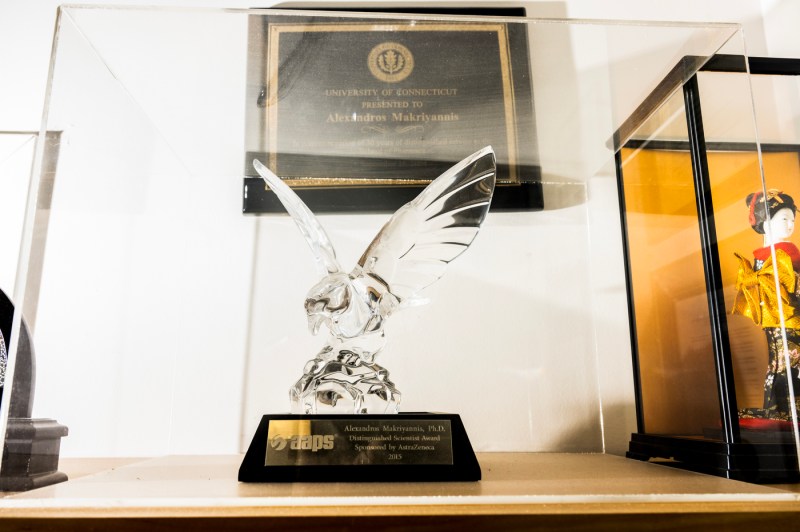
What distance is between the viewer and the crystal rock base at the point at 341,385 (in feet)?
2.14

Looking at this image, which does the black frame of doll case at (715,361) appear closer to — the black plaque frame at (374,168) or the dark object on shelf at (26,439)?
the black plaque frame at (374,168)

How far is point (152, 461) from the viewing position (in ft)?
2.56

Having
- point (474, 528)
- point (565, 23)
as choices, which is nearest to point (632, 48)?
point (565, 23)

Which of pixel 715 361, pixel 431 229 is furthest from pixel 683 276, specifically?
pixel 431 229

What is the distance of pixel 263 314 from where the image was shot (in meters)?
0.91

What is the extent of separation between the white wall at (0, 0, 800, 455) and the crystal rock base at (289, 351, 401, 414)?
0.23 meters

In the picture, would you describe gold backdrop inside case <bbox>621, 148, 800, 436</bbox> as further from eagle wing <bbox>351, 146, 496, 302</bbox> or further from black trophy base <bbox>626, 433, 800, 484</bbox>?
eagle wing <bbox>351, 146, 496, 302</bbox>

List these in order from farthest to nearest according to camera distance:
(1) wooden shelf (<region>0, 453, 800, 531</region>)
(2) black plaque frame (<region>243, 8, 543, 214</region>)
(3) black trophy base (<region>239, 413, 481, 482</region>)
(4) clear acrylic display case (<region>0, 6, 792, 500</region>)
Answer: (2) black plaque frame (<region>243, 8, 543, 214</region>) → (4) clear acrylic display case (<region>0, 6, 792, 500</region>) → (3) black trophy base (<region>239, 413, 481, 482</region>) → (1) wooden shelf (<region>0, 453, 800, 531</region>)

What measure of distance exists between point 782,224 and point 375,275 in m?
0.53

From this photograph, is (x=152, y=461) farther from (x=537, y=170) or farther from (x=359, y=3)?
(x=359, y=3)

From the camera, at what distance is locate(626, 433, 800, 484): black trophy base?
0.57m

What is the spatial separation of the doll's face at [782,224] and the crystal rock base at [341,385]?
53 cm

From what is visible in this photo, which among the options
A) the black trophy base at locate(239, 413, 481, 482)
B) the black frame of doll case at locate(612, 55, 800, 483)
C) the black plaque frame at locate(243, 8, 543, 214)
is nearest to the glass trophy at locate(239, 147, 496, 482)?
the black trophy base at locate(239, 413, 481, 482)

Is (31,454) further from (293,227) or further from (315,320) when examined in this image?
(293,227)
